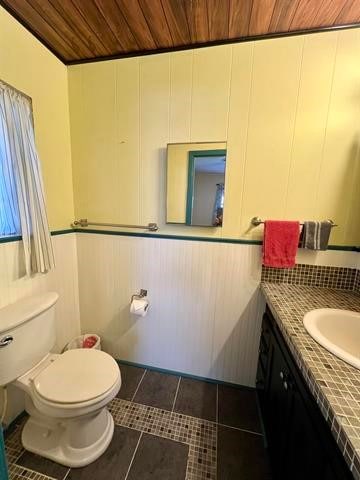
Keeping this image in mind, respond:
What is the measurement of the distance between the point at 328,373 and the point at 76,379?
117 cm

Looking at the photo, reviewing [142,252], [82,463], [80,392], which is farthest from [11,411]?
[142,252]

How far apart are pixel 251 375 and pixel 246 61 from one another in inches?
84.7

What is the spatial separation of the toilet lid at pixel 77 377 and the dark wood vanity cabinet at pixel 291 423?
0.84 m

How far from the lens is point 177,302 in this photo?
64.6 inches

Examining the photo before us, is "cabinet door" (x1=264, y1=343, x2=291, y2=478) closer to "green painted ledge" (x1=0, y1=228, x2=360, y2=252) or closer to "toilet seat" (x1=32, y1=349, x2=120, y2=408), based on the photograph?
"green painted ledge" (x1=0, y1=228, x2=360, y2=252)

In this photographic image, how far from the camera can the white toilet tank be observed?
3.46ft

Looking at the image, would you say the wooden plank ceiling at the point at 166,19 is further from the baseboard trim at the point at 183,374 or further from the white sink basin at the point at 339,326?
the baseboard trim at the point at 183,374

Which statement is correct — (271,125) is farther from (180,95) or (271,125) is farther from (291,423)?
(291,423)

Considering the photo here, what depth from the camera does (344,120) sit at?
48.5 inches

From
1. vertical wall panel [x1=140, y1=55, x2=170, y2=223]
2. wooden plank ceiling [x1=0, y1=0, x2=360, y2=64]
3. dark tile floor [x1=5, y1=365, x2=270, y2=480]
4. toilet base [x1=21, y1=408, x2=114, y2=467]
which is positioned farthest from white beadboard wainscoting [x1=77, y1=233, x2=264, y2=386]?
wooden plank ceiling [x1=0, y1=0, x2=360, y2=64]

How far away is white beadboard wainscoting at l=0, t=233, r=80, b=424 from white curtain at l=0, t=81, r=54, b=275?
0.25 ft

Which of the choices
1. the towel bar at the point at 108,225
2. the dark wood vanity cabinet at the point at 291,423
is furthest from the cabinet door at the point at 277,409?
the towel bar at the point at 108,225

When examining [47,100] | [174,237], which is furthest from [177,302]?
[47,100]

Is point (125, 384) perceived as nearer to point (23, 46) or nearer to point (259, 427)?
point (259, 427)
